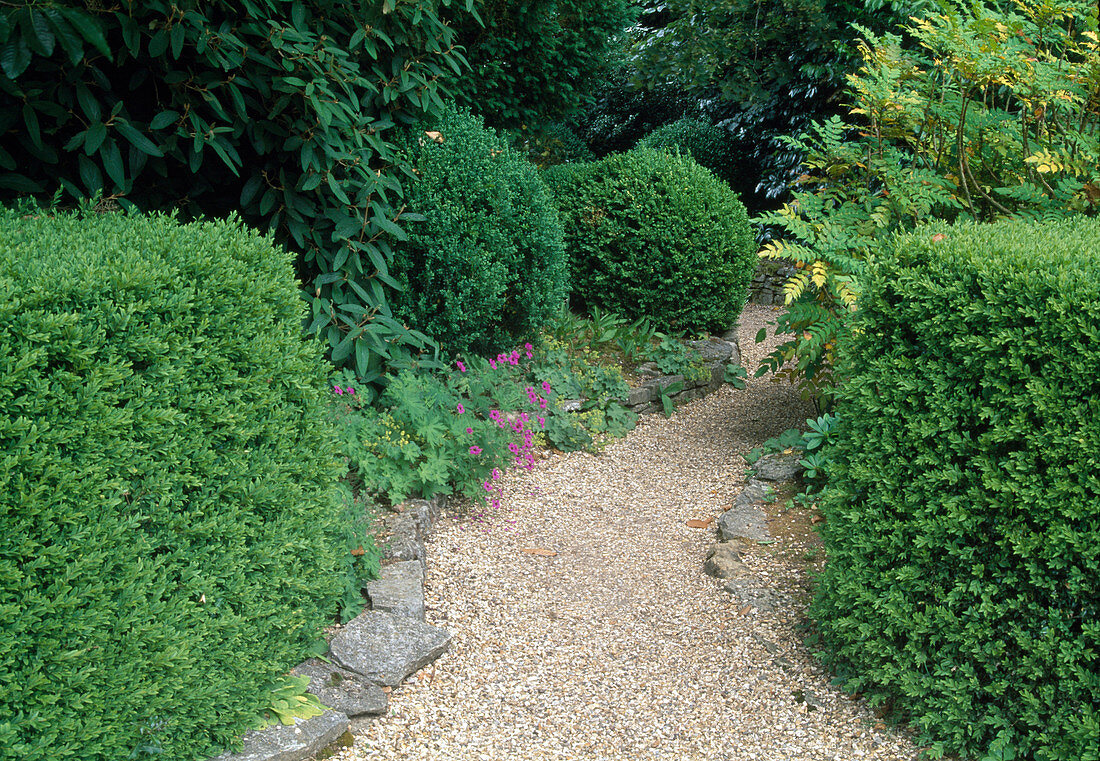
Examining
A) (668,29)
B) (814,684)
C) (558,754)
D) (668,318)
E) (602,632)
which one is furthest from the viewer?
(668,29)

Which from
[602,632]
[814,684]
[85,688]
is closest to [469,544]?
[602,632]

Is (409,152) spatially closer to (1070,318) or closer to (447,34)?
(447,34)

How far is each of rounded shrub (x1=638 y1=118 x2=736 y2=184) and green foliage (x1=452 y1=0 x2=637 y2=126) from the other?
12.0 feet

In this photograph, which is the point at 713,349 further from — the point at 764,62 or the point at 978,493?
the point at 764,62

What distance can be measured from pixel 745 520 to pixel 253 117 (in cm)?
311

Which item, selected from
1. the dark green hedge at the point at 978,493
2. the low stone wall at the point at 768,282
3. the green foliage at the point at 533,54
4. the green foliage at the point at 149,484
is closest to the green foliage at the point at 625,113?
the low stone wall at the point at 768,282

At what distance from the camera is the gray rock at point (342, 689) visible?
270 centimetres

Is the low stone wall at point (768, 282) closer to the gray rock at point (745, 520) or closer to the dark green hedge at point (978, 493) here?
the gray rock at point (745, 520)

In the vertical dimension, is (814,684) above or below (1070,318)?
below

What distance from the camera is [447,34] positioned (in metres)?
4.27

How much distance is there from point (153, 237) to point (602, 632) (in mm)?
2271

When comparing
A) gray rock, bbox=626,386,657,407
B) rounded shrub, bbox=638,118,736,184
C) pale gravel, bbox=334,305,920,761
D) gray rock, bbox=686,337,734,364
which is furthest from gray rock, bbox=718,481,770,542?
rounded shrub, bbox=638,118,736,184

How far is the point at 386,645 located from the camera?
2.98 meters

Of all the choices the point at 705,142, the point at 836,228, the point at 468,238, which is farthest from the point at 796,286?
the point at 705,142
